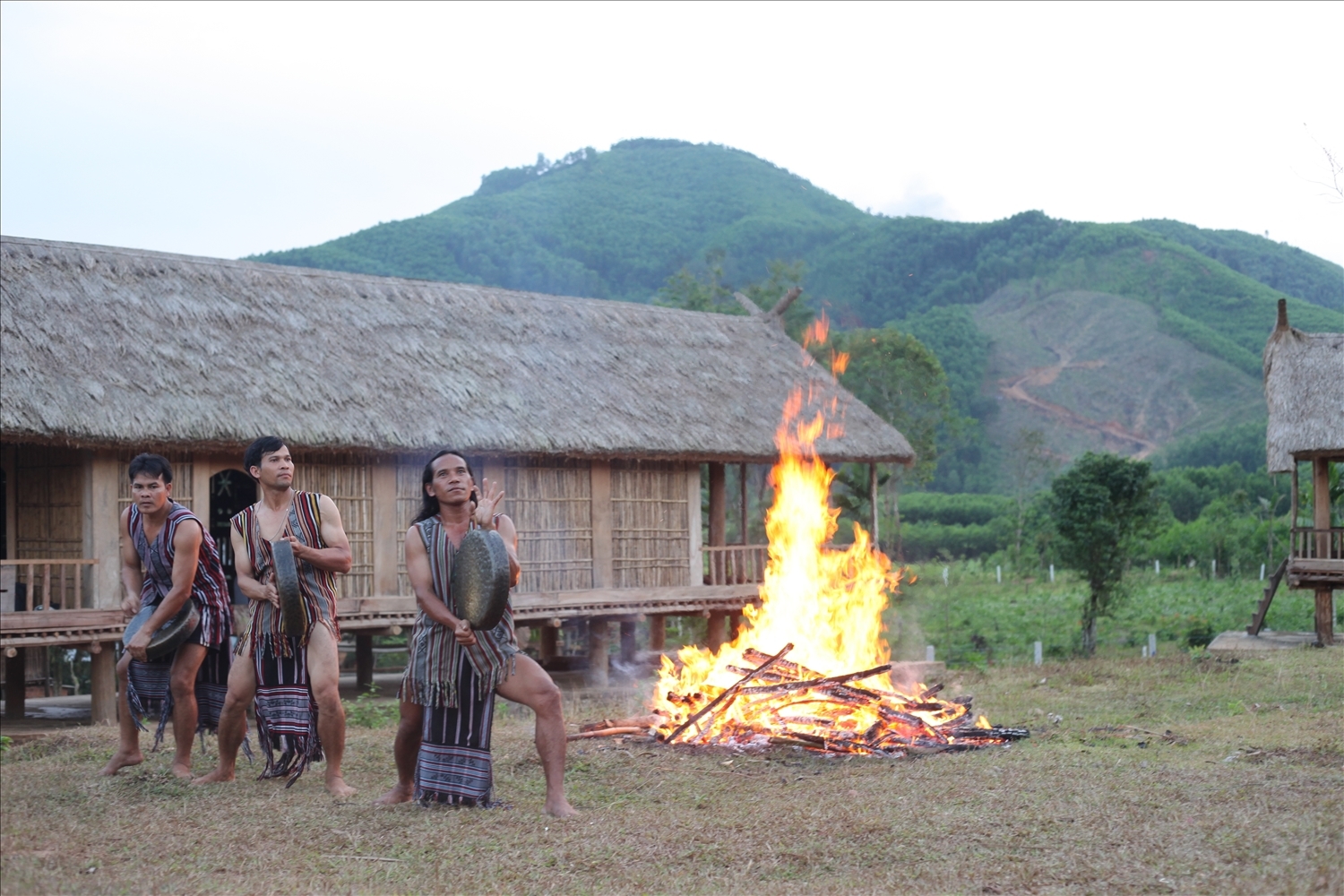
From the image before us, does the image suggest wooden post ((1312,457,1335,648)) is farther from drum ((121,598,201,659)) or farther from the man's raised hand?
drum ((121,598,201,659))

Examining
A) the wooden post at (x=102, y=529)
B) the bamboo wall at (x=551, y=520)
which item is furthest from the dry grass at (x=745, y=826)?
the bamboo wall at (x=551, y=520)

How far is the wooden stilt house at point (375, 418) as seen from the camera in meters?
11.1

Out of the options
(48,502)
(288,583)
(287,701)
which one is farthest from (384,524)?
(288,583)

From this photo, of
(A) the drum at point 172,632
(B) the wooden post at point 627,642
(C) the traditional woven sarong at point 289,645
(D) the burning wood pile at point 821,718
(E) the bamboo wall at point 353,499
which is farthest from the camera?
(B) the wooden post at point 627,642

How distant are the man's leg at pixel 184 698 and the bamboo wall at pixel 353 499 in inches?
224

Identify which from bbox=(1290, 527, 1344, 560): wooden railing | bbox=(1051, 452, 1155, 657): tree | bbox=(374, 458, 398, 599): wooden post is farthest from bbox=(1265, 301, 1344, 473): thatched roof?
bbox=(374, 458, 398, 599): wooden post

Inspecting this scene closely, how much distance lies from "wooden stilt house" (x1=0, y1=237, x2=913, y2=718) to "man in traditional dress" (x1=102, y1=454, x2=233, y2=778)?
4.44 meters

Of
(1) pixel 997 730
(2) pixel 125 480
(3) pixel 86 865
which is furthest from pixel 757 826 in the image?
(2) pixel 125 480

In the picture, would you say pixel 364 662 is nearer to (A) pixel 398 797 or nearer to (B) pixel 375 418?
(B) pixel 375 418

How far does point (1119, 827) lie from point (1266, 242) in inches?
2897

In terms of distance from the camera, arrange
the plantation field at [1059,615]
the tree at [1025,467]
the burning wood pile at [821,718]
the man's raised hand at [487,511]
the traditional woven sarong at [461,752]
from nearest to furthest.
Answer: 1. the man's raised hand at [487,511]
2. the traditional woven sarong at [461,752]
3. the burning wood pile at [821,718]
4. the plantation field at [1059,615]
5. the tree at [1025,467]

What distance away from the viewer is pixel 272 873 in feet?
15.1

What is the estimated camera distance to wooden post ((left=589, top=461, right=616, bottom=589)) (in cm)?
1398

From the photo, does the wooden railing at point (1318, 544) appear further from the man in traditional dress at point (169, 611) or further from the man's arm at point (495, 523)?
the man in traditional dress at point (169, 611)
